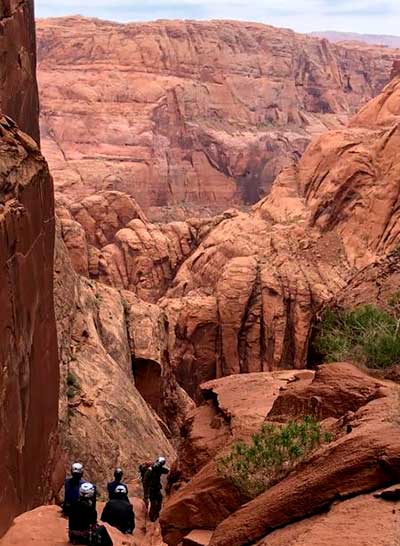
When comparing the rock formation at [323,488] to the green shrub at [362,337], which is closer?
the rock formation at [323,488]

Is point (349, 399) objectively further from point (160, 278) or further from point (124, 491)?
point (160, 278)

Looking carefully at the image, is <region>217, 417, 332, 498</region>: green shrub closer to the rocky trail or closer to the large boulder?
the rocky trail

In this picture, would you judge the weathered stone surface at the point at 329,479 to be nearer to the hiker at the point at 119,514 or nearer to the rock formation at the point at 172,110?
the hiker at the point at 119,514

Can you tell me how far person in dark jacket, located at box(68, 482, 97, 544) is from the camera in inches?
388

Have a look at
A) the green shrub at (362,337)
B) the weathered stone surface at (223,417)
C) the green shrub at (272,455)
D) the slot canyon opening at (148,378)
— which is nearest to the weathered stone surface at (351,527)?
the green shrub at (272,455)

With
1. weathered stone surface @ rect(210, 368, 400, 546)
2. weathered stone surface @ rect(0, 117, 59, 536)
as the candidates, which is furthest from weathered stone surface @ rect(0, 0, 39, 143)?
weathered stone surface @ rect(210, 368, 400, 546)

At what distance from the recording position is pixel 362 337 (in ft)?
47.1

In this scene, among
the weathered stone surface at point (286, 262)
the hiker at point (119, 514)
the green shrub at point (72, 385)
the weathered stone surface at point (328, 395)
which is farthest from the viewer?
the weathered stone surface at point (286, 262)

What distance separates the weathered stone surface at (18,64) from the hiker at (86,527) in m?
8.01

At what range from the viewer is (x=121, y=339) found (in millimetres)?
23938

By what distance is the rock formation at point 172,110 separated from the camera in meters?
78.8

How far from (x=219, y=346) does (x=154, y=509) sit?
2482 cm

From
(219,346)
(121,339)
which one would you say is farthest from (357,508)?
(219,346)

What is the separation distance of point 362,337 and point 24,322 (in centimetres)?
622
